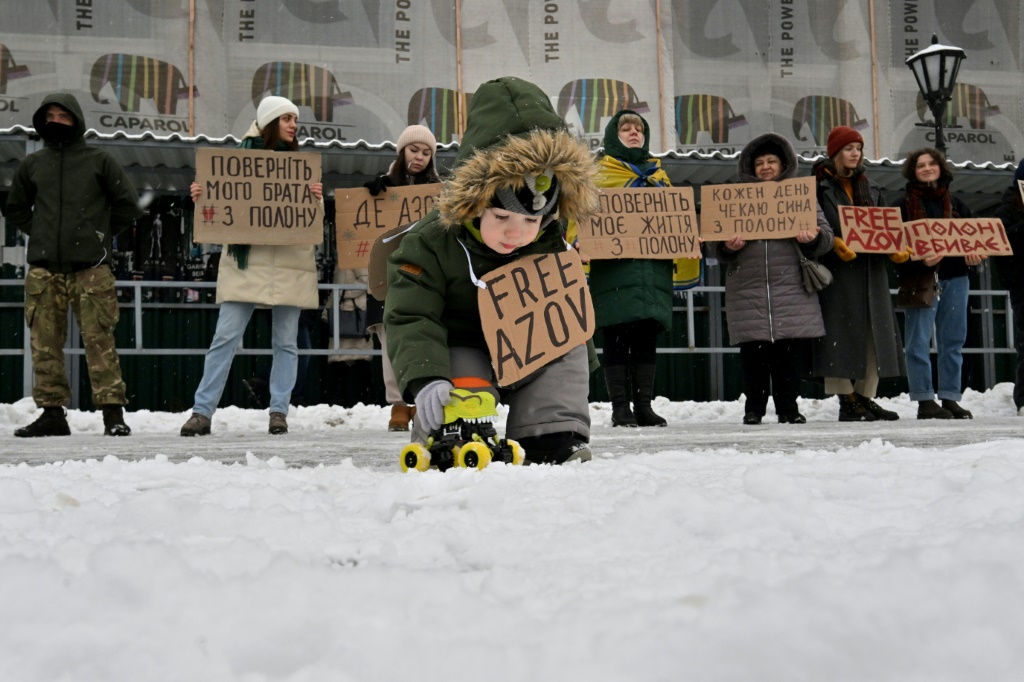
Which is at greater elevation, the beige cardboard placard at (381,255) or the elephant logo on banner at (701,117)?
the elephant logo on banner at (701,117)

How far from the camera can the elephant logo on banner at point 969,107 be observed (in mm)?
13805

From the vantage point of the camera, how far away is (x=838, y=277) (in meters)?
6.38

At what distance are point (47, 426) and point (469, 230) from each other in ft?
12.2

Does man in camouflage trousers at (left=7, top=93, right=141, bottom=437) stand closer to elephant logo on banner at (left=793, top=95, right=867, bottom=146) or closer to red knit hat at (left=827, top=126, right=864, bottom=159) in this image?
red knit hat at (left=827, top=126, right=864, bottom=159)

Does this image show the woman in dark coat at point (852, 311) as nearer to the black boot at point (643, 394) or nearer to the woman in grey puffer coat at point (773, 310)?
the woman in grey puffer coat at point (773, 310)

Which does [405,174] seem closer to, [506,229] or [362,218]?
[362,218]

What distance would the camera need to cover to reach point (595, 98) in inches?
512

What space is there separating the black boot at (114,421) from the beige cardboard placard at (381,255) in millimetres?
2759

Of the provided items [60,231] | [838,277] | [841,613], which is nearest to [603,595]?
[841,613]

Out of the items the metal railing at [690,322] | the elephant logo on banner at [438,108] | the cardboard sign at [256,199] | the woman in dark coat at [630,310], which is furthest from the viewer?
the elephant logo on banner at [438,108]

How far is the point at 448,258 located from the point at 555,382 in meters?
0.51

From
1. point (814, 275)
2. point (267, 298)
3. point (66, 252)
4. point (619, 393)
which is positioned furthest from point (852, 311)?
point (66, 252)

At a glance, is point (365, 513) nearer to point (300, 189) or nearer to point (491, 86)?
point (491, 86)

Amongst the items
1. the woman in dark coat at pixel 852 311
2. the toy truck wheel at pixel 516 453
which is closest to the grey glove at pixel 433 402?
the toy truck wheel at pixel 516 453
